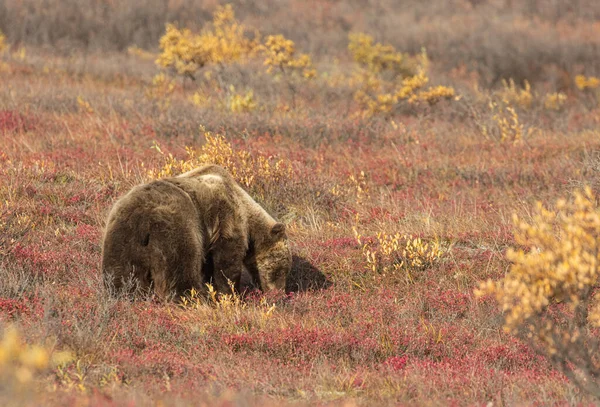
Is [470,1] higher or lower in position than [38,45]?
higher

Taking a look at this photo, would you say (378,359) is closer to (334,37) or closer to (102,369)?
(102,369)

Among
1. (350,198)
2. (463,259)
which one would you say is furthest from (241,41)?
(463,259)

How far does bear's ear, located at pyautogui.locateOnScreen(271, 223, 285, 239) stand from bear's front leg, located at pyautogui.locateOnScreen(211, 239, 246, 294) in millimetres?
324

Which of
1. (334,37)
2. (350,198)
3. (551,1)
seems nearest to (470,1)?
(551,1)

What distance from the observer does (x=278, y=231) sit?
680cm

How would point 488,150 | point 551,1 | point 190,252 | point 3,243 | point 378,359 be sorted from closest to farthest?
point 378,359 → point 190,252 → point 3,243 → point 488,150 → point 551,1

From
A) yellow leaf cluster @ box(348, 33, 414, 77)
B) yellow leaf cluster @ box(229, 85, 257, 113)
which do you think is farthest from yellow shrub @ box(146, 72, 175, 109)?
yellow leaf cluster @ box(348, 33, 414, 77)

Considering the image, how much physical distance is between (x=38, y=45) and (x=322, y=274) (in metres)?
22.0

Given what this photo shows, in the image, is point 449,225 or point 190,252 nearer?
point 190,252

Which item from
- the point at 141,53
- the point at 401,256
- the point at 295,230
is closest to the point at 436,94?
the point at 295,230

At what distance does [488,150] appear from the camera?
14555mm

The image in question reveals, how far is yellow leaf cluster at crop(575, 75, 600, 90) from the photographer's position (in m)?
24.2

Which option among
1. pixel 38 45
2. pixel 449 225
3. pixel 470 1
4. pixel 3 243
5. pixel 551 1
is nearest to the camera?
pixel 3 243

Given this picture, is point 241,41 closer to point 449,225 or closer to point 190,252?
point 449,225
